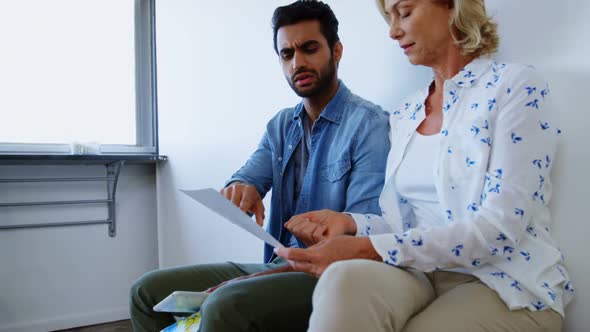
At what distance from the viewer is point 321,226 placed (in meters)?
1.04

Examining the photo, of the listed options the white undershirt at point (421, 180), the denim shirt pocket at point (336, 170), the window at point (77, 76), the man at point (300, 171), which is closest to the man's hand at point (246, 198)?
the man at point (300, 171)

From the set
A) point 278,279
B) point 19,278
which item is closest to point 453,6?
point 278,279

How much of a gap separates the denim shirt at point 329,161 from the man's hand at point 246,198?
6 centimetres

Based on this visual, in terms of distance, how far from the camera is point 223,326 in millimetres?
934

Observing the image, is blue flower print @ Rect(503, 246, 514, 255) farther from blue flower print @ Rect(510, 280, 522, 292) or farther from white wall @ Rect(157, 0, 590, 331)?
white wall @ Rect(157, 0, 590, 331)

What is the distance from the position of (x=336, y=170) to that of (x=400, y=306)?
56cm

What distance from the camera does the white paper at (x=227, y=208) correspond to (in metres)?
0.91

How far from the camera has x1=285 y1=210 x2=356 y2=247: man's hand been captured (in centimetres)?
103

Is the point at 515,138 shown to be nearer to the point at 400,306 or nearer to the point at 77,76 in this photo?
the point at 400,306

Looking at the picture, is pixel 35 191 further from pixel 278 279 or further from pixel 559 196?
pixel 559 196

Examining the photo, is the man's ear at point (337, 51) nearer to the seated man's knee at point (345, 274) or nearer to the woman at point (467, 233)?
the woman at point (467, 233)

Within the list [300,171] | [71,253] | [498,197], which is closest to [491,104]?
[498,197]

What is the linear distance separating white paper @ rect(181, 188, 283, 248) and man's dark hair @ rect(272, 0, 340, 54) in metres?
0.65

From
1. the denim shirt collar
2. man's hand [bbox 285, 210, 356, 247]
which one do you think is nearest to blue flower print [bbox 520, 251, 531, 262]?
man's hand [bbox 285, 210, 356, 247]
